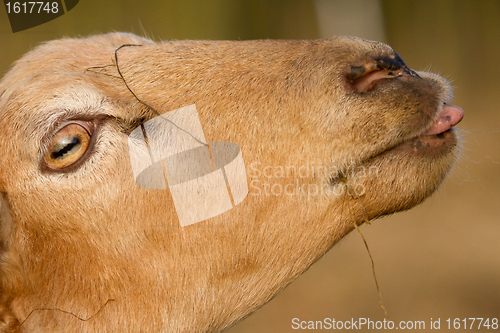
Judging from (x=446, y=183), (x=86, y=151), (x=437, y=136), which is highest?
(x=86, y=151)

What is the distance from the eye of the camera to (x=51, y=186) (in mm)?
1630

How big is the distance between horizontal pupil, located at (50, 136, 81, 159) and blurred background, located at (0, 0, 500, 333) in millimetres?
3152

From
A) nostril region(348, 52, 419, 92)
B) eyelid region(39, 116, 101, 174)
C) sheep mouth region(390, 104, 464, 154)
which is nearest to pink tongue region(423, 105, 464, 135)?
sheep mouth region(390, 104, 464, 154)

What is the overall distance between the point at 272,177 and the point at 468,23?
22.2ft

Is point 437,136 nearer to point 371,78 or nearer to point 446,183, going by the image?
point 371,78

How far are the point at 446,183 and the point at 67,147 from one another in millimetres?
5081

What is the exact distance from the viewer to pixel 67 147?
1.59m

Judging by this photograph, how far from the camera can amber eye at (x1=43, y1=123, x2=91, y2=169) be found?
5.20 feet

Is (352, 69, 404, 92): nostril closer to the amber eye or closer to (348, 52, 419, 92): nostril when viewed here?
(348, 52, 419, 92): nostril

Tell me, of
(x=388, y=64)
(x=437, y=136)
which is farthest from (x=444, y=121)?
(x=388, y=64)

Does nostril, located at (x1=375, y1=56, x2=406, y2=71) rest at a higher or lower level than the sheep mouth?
higher

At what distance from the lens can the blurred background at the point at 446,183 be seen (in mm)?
5273

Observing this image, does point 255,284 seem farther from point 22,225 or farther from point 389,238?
point 389,238

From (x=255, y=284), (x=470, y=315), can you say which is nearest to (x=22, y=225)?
(x=255, y=284)
